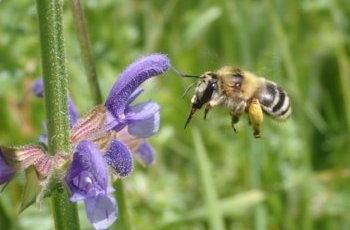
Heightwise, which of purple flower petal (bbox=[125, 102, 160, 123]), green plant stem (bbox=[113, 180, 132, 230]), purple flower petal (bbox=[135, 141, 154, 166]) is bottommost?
green plant stem (bbox=[113, 180, 132, 230])

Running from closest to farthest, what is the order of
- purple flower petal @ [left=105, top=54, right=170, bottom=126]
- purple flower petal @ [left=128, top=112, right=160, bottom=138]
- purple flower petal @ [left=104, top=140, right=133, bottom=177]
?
purple flower petal @ [left=104, top=140, right=133, bottom=177]
purple flower petal @ [left=105, top=54, right=170, bottom=126]
purple flower petal @ [left=128, top=112, right=160, bottom=138]

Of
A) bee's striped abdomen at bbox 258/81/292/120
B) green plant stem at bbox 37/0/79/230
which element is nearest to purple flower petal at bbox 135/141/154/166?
bee's striped abdomen at bbox 258/81/292/120

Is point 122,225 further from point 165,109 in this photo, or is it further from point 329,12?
point 329,12

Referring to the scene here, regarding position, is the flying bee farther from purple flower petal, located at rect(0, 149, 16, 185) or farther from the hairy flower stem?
purple flower petal, located at rect(0, 149, 16, 185)

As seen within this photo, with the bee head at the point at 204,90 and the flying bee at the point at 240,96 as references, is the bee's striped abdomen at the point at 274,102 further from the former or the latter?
the bee head at the point at 204,90

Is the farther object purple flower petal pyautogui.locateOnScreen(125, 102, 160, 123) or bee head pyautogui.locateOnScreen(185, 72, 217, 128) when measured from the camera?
bee head pyautogui.locateOnScreen(185, 72, 217, 128)

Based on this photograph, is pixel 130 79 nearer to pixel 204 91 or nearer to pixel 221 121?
pixel 204 91

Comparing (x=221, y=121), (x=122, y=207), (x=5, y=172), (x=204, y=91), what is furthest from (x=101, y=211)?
(x=221, y=121)
